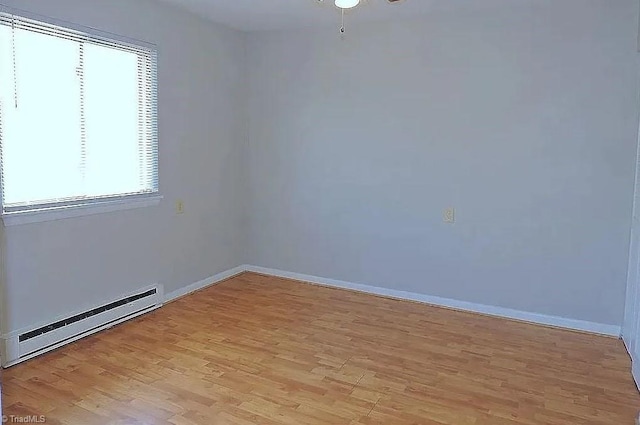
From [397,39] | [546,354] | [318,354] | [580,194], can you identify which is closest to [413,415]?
[318,354]

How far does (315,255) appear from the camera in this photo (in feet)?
15.8

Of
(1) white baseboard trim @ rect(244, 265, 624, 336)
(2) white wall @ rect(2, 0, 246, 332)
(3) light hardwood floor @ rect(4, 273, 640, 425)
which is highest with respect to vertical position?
(2) white wall @ rect(2, 0, 246, 332)

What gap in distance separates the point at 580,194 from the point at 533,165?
0.40 m

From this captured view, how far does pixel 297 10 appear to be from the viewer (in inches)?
154

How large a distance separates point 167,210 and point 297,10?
1.96m

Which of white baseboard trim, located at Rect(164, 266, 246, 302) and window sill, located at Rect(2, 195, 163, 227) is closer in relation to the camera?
window sill, located at Rect(2, 195, 163, 227)

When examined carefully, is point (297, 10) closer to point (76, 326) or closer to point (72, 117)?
point (72, 117)

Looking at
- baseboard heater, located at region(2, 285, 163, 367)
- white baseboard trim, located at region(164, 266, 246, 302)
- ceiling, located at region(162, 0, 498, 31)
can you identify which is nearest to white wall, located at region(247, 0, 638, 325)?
ceiling, located at region(162, 0, 498, 31)

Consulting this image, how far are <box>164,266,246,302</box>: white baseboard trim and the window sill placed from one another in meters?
0.84

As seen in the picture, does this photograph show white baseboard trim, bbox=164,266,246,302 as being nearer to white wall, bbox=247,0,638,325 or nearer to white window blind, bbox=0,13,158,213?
white wall, bbox=247,0,638,325

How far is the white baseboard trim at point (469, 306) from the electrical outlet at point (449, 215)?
2.26 feet

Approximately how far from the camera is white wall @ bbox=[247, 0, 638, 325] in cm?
356

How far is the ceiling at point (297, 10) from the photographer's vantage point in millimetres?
3664

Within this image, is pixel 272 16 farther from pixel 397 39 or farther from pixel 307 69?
pixel 397 39
